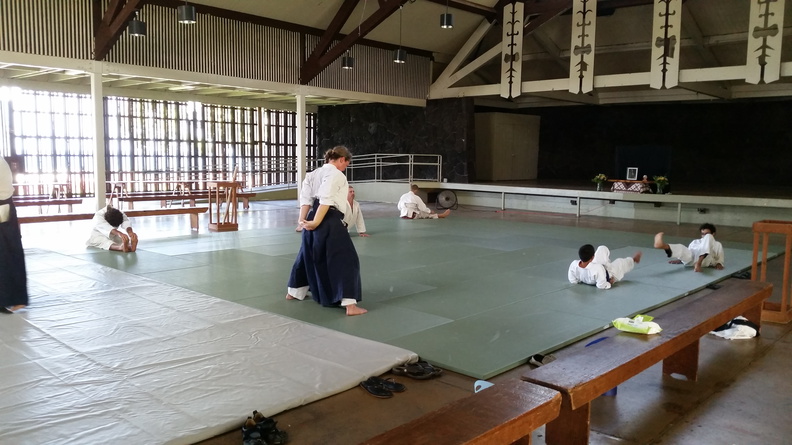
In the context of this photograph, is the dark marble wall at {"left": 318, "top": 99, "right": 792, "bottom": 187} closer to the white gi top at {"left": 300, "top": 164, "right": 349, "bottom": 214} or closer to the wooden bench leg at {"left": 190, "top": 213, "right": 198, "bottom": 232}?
the wooden bench leg at {"left": 190, "top": 213, "right": 198, "bottom": 232}

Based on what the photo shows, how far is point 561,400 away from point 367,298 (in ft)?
10.9

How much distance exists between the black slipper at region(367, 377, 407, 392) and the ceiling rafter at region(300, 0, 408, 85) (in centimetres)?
1108

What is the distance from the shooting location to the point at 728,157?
19031 mm

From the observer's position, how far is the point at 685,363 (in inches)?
157

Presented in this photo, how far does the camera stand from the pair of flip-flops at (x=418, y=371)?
3.77 metres

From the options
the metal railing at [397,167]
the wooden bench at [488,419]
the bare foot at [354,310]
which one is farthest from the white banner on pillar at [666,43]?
the wooden bench at [488,419]

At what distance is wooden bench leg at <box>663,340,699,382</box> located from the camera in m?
3.94

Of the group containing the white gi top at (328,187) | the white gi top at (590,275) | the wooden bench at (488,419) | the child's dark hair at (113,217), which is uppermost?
the white gi top at (328,187)

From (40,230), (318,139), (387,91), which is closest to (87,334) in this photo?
(40,230)

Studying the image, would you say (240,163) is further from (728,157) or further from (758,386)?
(758,386)

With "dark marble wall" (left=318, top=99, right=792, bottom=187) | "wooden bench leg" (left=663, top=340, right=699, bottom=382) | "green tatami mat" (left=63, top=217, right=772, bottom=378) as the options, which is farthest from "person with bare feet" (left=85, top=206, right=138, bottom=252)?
"dark marble wall" (left=318, top=99, right=792, bottom=187)

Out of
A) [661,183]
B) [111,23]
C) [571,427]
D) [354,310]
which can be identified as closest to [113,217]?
[111,23]

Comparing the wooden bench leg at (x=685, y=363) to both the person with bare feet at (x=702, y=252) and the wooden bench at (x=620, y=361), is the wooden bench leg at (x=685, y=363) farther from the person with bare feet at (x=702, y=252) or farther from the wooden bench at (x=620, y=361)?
the person with bare feet at (x=702, y=252)

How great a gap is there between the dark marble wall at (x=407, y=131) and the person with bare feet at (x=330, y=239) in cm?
1266
